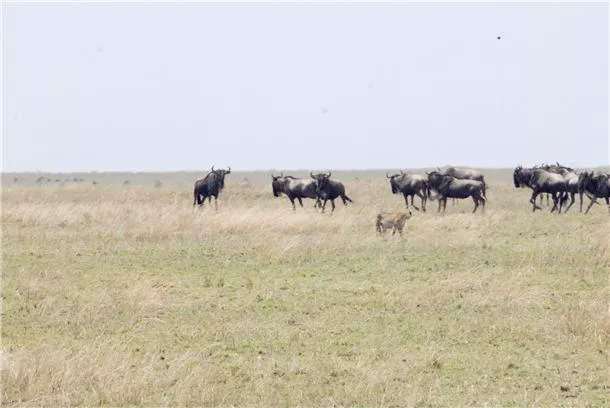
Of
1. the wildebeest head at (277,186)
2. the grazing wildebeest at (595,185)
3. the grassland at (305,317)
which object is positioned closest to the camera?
the grassland at (305,317)

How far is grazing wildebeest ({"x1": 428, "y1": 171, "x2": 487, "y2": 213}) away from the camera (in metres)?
29.1

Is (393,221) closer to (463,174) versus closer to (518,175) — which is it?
(518,175)

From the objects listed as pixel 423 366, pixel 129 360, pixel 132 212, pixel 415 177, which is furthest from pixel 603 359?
pixel 415 177

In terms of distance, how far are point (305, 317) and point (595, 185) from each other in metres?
19.4

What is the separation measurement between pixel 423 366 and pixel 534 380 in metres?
1.04

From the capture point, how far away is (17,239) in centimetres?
2011

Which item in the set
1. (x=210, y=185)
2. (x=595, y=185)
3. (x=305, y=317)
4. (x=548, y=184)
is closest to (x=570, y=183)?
(x=548, y=184)

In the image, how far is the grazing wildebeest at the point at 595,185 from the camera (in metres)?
28.3

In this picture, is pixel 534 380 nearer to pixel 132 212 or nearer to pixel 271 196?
pixel 132 212

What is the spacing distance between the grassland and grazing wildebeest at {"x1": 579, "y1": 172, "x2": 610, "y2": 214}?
8.30 m

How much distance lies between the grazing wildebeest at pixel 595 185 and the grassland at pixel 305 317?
8.30 m

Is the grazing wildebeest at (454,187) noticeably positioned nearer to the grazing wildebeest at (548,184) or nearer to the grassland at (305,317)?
the grazing wildebeest at (548,184)

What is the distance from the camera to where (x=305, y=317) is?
11.4 metres

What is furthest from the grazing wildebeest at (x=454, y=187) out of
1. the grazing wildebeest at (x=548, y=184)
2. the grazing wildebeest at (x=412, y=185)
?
the grazing wildebeest at (x=548, y=184)
